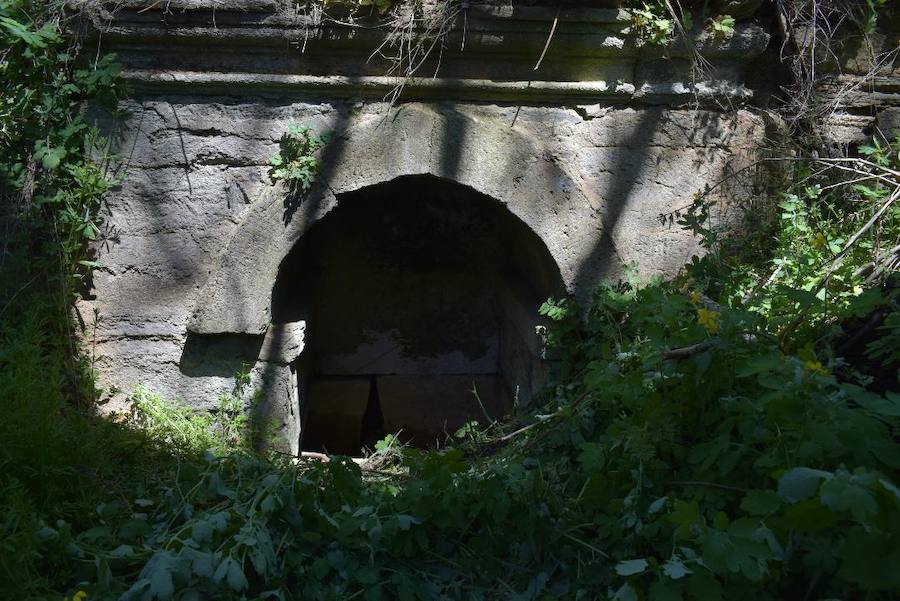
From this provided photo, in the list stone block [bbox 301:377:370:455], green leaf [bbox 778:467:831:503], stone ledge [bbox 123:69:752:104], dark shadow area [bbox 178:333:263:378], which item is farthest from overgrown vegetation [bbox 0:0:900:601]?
stone block [bbox 301:377:370:455]

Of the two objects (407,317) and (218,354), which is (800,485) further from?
(407,317)

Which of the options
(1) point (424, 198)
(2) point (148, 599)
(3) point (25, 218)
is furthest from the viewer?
(1) point (424, 198)

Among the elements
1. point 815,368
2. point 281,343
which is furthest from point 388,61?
point 815,368

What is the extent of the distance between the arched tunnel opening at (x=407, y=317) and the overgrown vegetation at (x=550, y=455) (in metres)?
1.29

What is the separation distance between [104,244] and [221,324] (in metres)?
0.67

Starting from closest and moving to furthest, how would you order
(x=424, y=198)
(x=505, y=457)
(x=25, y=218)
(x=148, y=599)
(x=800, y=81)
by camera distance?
(x=148, y=599) < (x=505, y=457) < (x=25, y=218) < (x=800, y=81) < (x=424, y=198)

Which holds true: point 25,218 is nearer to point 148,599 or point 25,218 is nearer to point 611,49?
point 148,599

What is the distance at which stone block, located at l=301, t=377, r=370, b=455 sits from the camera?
15.8 feet

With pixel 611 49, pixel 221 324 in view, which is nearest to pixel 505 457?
pixel 221 324

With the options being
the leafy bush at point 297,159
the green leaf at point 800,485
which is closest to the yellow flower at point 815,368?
the green leaf at point 800,485

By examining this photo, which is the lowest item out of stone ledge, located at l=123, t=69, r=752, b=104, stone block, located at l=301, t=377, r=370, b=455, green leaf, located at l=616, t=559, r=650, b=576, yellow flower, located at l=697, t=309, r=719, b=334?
stone block, located at l=301, t=377, r=370, b=455

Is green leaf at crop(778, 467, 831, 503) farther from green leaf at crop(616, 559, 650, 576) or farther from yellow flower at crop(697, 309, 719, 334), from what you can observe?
yellow flower at crop(697, 309, 719, 334)

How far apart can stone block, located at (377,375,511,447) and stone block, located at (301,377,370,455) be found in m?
0.20

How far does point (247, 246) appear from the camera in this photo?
3.38m
